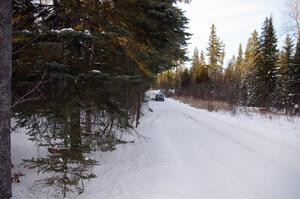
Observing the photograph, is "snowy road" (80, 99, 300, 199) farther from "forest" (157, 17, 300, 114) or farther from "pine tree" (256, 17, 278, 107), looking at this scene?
"pine tree" (256, 17, 278, 107)

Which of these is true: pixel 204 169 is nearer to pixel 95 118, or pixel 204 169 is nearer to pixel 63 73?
pixel 95 118

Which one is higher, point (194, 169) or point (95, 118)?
point (95, 118)

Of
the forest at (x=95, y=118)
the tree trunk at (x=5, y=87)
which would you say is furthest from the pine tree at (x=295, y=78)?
the tree trunk at (x=5, y=87)

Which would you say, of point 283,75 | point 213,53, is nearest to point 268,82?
point 283,75

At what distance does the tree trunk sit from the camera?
4422 millimetres

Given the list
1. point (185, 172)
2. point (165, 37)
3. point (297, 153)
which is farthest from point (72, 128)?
point (297, 153)

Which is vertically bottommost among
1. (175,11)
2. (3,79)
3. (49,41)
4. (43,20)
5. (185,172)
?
(185,172)

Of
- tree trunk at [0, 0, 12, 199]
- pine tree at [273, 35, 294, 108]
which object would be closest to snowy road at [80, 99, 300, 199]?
tree trunk at [0, 0, 12, 199]

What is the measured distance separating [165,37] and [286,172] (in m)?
4.87

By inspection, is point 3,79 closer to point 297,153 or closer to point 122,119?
point 122,119

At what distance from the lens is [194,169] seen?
6.13m

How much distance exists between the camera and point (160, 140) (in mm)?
9680

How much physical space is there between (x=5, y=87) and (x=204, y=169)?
4.12 m

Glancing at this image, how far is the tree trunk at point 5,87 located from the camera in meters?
4.42
